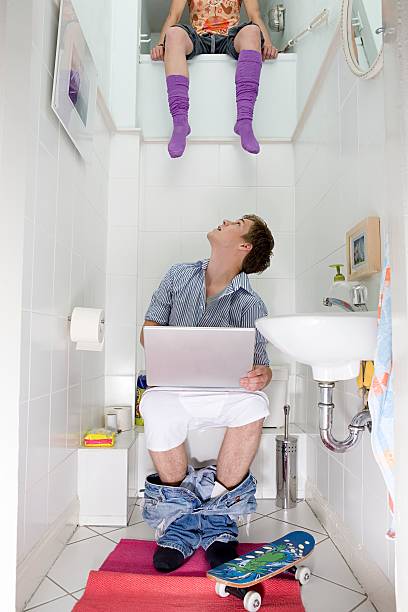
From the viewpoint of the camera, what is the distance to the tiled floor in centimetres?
144

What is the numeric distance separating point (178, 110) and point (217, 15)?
80cm

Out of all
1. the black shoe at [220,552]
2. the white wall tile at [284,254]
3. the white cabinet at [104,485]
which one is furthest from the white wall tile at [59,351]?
the white wall tile at [284,254]

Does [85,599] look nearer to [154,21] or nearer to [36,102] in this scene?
[36,102]

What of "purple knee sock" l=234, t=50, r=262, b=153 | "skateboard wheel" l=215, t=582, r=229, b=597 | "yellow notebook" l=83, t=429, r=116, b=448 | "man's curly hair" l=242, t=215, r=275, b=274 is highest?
"purple knee sock" l=234, t=50, r=262, b=153

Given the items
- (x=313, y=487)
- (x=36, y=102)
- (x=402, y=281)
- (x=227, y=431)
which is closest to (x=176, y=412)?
(x=227, y=431)

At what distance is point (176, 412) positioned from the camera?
1871 millimetres

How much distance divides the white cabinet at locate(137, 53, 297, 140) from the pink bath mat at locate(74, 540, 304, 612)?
7.21ft

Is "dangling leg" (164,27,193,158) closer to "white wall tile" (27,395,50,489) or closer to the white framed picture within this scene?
the white framed picture

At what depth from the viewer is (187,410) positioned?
189cm

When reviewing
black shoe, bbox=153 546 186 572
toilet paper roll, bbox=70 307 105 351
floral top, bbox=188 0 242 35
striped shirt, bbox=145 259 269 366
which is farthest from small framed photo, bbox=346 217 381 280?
floral top, bbox=188 0 242 35

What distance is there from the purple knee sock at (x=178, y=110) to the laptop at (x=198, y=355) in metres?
1.33

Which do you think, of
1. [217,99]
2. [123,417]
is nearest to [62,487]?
[123,417]

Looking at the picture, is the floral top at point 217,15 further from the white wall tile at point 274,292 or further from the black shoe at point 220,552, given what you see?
the black shoe at point 220,552

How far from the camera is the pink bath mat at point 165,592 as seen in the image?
4.57 ft
